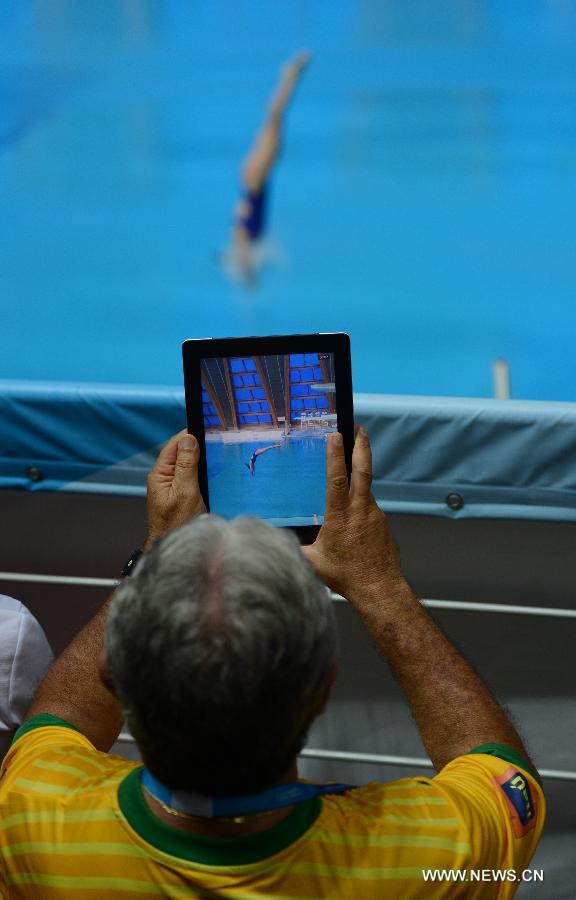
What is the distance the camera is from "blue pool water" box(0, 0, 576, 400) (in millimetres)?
3008

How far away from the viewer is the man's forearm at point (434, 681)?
0.75m

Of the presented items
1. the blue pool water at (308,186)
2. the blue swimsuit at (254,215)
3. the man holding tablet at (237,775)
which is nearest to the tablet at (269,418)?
the man holding tablet at (237,775)

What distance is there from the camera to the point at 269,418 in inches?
40.9

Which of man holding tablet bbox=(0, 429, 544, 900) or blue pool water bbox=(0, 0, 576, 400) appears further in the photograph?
blue pool water bbox=(0, 0, 576, 400)

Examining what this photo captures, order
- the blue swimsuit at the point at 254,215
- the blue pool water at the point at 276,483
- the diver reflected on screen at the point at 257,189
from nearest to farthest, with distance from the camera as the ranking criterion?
1. the blue pool water at the point at 276,483
2. the diver reflected on screen at the point at 257,189
3. the blue swimsuit at the point at 254,215

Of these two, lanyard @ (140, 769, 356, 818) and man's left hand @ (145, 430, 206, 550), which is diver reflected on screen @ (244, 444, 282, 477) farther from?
lanyard @ (140, 769, 356, 818)

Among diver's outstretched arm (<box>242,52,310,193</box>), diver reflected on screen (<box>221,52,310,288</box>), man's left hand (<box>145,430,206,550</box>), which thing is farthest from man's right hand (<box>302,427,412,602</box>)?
diver's outstretched arm (<box>242,52,310,193</box>)

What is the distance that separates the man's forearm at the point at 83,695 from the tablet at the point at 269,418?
23 cm

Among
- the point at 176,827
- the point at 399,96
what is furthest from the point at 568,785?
the point at 399,96

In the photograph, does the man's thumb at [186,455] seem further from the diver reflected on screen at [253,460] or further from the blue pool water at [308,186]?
the blue pool water at [308,186]

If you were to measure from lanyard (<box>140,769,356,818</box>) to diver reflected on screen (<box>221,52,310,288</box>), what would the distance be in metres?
2.99

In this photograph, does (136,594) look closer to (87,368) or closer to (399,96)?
(87,368)

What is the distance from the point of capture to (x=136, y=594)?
1.89ft

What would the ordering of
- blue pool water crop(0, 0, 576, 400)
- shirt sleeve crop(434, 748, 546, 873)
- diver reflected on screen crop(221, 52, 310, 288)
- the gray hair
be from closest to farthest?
1. the gray hair
2. shirt sleeve crop(434, 748, 546, 873)
3. blue pool water crop(0, 0, 576, 400)
4. diver reflected on screen crop(221, 52, 310, 288)
